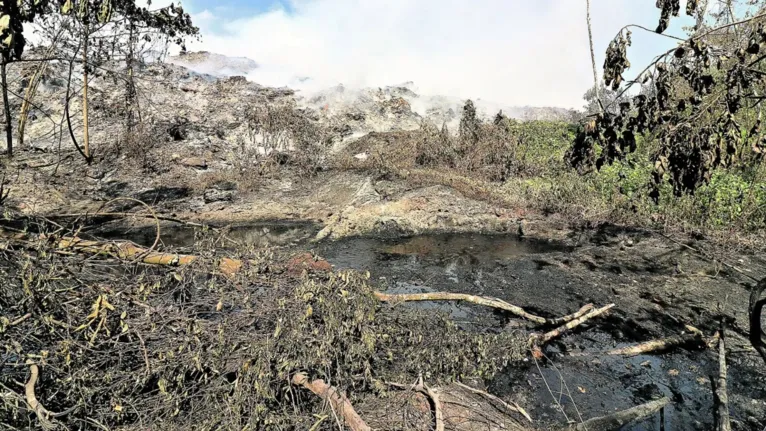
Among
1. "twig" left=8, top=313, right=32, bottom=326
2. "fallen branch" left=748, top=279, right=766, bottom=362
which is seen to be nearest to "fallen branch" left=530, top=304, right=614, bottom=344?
"fallen branch" left=748, top=279, right=766, bottom=362

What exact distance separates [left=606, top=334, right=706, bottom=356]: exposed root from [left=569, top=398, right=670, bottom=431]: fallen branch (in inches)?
49.6

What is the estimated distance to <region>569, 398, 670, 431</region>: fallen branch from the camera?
118 inches

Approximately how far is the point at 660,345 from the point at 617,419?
78.8 inches

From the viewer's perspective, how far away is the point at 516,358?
439 cm

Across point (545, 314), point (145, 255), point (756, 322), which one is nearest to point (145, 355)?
point (145, 255)

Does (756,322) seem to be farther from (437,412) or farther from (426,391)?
(426,391)

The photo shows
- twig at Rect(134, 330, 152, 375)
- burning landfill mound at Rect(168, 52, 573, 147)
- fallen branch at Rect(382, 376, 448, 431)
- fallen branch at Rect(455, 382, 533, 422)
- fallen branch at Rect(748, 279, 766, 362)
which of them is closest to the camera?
fallen branch at Rect(748, 279, 766, 362)

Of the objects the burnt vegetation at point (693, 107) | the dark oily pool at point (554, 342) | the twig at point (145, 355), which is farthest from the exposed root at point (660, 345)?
the twig at point (145, 355)

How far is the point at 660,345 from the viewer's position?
4.62 metres

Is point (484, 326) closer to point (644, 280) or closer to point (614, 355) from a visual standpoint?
point (614, 355)

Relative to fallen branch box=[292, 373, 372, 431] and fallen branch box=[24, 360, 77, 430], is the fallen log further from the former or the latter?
fallen branch box=[292, 373, 372, 431]

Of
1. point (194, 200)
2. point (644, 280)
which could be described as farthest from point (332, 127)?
point (644, 280)

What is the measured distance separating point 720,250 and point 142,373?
8547mm

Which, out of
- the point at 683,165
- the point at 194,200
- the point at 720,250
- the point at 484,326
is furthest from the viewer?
the point at 194,200
